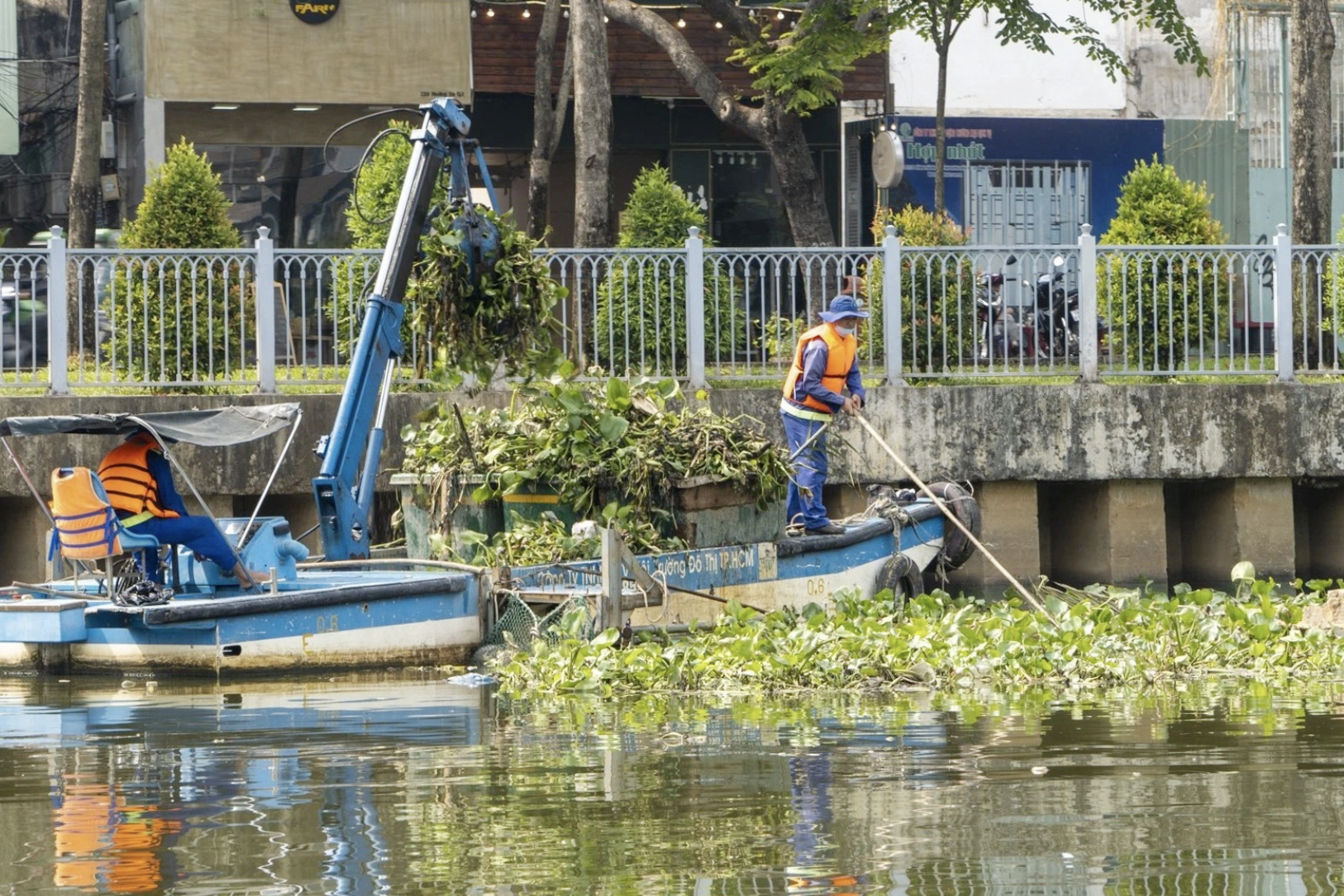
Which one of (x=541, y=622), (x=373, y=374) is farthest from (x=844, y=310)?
(x=541, y=622)

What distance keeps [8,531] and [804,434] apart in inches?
249

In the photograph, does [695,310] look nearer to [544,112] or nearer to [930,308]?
[930,308]

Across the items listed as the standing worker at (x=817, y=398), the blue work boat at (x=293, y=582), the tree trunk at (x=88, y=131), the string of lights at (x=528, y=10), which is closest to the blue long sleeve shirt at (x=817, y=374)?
the standing worker at (x=817, y=398)

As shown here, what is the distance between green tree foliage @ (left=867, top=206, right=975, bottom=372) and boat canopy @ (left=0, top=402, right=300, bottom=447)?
576 centimetres

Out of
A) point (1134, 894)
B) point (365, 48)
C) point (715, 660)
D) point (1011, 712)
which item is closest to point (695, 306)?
point (715, 660)

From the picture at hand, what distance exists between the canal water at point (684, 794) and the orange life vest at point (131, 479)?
1.32 metres

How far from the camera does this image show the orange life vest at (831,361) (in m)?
14.6

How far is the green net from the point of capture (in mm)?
12156

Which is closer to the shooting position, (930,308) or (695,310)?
(695,310)

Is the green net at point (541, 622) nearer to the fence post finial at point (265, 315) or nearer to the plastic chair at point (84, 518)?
the plastic chair at point (84, 518)

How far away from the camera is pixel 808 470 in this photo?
581 inches

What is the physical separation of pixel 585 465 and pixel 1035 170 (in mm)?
14713

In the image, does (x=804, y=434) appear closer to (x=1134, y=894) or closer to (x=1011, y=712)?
(x=1011, y=712)

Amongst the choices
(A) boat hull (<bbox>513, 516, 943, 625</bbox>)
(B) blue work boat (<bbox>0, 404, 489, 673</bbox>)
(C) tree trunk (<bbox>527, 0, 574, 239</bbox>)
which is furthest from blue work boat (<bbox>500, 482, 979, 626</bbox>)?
(C) tree trunk (<bbox>527, 0, 574, 239</bbox>)
